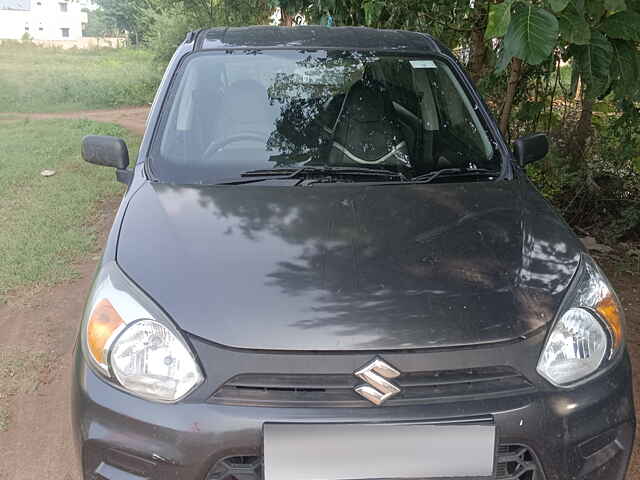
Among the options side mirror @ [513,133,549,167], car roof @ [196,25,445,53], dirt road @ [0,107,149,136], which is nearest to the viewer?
side mirror @ [513,133,549,167]

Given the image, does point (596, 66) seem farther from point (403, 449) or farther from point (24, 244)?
point (24, 244)

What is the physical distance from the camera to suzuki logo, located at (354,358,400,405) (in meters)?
1.70

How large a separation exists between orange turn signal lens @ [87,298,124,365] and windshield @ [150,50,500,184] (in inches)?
30.7

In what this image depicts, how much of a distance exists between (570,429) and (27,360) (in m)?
2.69

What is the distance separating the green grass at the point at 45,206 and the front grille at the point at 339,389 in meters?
3.10

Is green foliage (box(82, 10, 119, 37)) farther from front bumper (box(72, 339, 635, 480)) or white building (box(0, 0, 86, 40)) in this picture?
front bumper (box(72, 339, 635, 480))

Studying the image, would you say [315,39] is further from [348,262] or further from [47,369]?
[47,369]

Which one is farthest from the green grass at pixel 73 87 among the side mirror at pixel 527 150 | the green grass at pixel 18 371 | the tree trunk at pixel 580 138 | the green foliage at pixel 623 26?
the green foliage at pixel 623 26

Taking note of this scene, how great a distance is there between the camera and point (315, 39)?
323 cm

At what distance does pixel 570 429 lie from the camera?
69.3 inches

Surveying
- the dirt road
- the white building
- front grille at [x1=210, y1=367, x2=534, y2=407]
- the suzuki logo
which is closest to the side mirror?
front grille at [x1=210, y1=367, x2=534, y2=407]

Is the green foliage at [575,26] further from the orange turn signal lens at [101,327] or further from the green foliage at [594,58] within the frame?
the orange turn signal lens at [101,327]

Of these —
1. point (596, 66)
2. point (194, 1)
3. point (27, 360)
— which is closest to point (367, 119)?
point (596, 66)

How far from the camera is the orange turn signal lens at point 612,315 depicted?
1943mm
